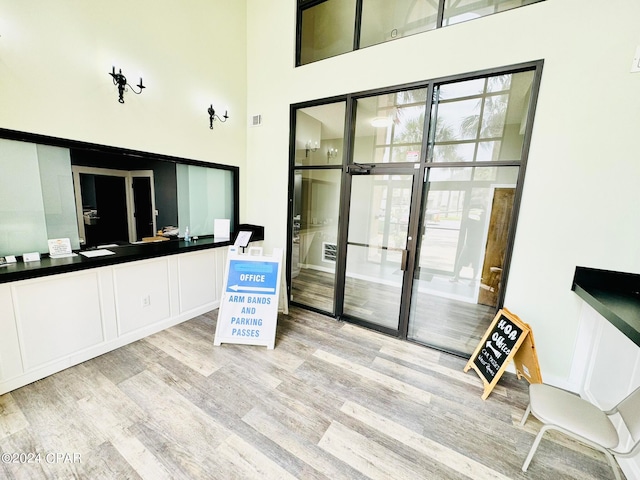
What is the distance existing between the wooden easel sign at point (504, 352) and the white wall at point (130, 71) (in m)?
3.91

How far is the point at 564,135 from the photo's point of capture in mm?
2111

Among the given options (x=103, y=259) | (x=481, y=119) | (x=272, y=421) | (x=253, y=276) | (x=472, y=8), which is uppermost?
(x=472, y=8)

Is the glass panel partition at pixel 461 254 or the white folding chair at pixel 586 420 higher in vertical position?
the glass panel partition at pixel 461 254

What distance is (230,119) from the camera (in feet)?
12.1

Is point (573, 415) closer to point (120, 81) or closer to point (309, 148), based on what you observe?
point (309, 148)

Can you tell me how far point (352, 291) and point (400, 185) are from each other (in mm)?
1683

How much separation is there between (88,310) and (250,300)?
4.94ft

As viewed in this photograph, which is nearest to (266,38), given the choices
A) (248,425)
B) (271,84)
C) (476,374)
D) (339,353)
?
(271,84)

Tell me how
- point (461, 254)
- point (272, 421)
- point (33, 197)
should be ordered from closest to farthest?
point (272, 421) → point (33, 197) → point (461, 254)

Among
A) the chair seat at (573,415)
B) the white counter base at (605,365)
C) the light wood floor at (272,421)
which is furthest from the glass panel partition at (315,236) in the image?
the white counter base at (605,365)

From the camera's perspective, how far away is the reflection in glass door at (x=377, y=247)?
121 inches

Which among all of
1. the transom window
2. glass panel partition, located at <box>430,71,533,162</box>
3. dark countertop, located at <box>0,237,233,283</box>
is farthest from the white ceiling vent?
glass panel partition, located at <box>430,71,533,162</box>

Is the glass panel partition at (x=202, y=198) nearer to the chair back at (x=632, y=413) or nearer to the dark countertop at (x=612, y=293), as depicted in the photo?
the dark countertop at (x=612, y=293)

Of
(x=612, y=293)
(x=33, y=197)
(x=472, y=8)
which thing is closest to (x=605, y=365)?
(x=612, y=293)
